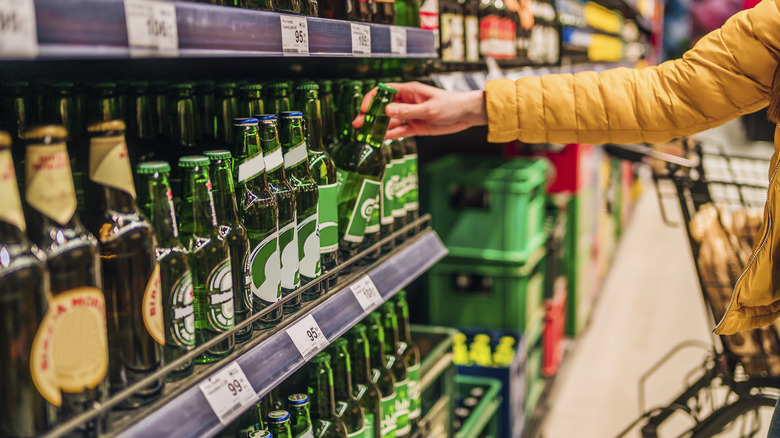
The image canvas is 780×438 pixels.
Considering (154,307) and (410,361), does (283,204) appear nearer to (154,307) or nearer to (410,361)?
(154,307)

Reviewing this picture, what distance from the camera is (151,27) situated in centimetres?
79

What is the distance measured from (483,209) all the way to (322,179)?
69.1 inches

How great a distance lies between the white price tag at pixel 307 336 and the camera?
117cm

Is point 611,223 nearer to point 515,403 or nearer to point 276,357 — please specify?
point 515,403

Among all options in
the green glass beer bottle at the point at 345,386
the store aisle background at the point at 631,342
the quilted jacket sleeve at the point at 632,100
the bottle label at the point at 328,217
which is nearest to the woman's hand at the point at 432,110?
the quilted jacket sleeve at the point at 632,100

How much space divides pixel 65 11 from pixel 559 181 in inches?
143

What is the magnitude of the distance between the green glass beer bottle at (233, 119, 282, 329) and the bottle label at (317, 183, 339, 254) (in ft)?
0.67

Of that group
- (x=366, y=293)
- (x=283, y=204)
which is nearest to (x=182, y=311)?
(x=283, y=204)

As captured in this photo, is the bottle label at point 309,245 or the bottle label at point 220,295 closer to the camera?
the bottle label at point 220,295

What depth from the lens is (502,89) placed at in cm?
177

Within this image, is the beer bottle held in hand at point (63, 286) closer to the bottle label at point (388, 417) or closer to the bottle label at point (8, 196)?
the bottle label at point (8, 196)

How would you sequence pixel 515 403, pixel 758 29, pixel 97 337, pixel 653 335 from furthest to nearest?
pixel 653 335 < pixel 515 403 < pixel 758 29 < pixel 97 337

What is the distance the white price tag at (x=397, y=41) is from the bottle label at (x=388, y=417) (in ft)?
2.63

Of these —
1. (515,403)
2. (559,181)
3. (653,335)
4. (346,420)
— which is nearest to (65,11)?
(346,420)
